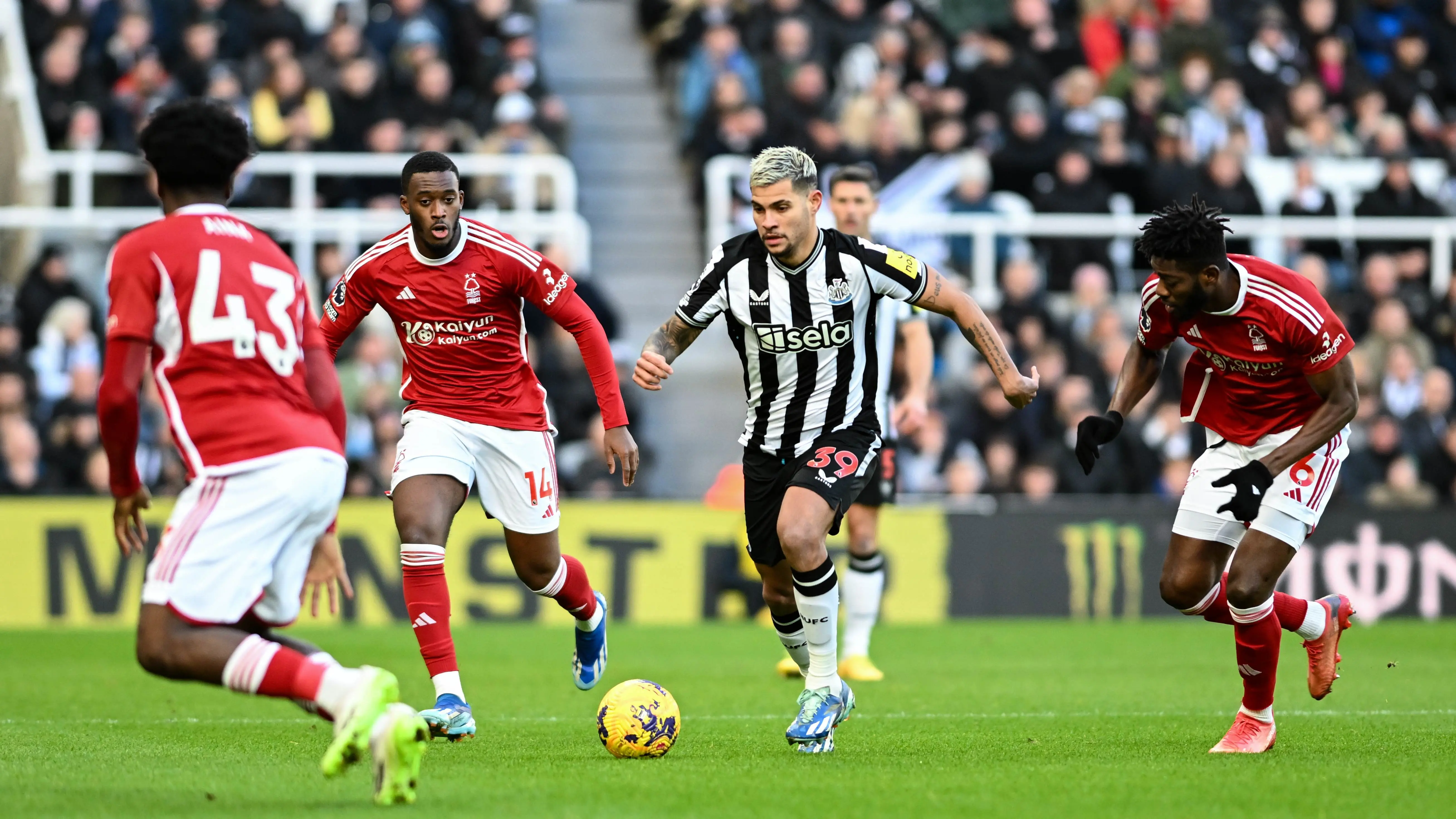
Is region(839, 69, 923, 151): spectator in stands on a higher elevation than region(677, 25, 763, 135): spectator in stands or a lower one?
lower

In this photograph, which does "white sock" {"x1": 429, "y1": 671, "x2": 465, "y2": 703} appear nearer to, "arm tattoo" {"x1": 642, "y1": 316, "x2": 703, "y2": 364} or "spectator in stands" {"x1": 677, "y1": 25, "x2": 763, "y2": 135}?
"arm tattoo" {"x1": 642, "y1": 316, "x2": 703, "y2": 364}

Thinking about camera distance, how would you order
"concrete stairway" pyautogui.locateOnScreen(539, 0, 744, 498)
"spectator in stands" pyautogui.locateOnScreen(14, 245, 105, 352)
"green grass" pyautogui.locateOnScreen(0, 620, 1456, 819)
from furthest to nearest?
1. "concrete stairway" pyautogui.locateOnScreen(539, 0, 744, 498)
2. "spectator in stands" pyautogui.locateOnScreen(14, 245, 105, 352)
3. "green grass" pyautogui.locateOnScreen(0, 620, 1456, 819)

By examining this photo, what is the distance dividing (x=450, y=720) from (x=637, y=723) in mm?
897

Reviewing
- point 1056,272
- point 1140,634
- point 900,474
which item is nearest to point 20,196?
point 900,474

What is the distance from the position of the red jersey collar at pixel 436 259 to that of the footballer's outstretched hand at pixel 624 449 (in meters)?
1.02

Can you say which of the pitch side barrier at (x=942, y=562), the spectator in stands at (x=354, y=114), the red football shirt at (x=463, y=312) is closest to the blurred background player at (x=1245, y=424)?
the red football shirt at (x=463, y=312)

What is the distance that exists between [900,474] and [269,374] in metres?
10.6

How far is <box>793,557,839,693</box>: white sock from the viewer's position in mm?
7180

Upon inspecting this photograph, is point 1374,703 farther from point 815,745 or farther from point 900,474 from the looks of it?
point 900,474

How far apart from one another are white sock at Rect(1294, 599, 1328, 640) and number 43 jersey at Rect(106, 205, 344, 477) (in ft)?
14.0

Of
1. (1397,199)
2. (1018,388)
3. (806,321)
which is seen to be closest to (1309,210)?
(1397,199)

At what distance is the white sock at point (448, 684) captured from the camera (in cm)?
748

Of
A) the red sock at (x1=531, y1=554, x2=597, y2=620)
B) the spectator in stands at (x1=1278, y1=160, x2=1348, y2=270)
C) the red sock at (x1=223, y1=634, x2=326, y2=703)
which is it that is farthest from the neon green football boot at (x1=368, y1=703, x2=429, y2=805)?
the spectator in stands at (x1=1278, y1=160, x2=1348, y2=270)

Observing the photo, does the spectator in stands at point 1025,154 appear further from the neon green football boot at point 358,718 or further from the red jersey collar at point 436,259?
the neon green football boot at point 358,718
